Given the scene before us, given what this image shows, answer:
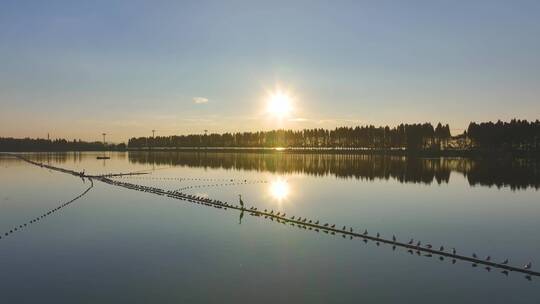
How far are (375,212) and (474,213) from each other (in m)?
7.84

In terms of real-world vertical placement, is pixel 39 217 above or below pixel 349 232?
below

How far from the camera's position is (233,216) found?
35281mm

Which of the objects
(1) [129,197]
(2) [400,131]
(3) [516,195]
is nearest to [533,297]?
(3) [516,195]

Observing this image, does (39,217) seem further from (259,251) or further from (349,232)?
(349,232)

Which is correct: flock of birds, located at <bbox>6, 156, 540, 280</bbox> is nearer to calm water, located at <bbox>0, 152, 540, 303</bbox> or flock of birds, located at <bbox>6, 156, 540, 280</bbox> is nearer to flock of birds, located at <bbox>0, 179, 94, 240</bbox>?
flock of birds, located at <bbox>0, 179, 94, 240</bbox>

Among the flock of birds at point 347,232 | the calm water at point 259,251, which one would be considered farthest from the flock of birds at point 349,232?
the calm water at point 259,251

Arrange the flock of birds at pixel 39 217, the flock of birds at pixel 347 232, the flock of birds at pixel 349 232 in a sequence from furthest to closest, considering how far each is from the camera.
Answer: the flock of birds at pixel 39 217 < the flock of birds at pixel 349 232 < the flock of birds at pixel 347 232

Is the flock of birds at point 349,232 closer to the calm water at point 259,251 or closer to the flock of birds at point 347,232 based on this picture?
the flock of birds at point 347,232

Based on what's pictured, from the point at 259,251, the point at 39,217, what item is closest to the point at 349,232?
the point at 259,251

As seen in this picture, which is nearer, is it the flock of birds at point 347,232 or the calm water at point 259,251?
the calm water at point 259,251

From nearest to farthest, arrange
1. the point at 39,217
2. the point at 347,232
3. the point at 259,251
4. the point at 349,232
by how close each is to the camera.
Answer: the point at 259,251, the point at 349,232, the point at 347,232, the point at 39,217

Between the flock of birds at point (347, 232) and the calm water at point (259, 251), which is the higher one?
the flock of birds at point (347, 232)

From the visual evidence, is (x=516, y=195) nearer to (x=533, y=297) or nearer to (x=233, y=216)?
(x=233, y=216)

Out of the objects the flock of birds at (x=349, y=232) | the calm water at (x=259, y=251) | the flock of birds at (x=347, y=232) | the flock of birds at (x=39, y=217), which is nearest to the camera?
the calm water at (x=259, y=251)
